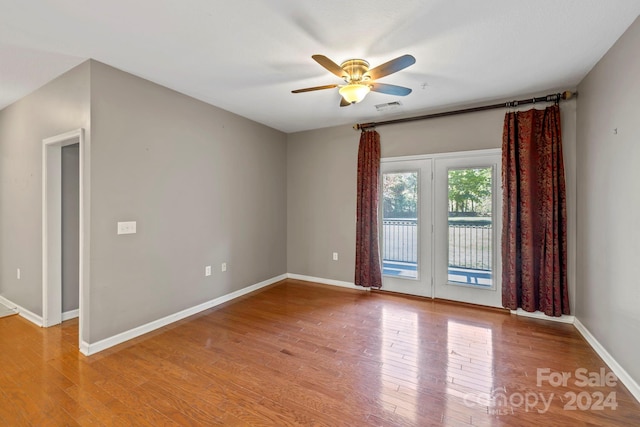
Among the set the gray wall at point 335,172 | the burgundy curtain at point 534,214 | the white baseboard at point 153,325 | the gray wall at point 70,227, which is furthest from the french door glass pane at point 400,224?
the gray wall at point 70,227

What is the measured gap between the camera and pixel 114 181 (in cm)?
270

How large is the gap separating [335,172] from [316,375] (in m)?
3.20

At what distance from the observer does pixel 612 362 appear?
2301 millimetres

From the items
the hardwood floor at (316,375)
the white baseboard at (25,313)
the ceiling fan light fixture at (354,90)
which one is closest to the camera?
the hardwood floor at (316,375)

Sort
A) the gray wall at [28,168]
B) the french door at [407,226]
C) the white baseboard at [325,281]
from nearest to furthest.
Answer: the gray wall at [28,168], the french door at [407,226], the white baseboard at [325,281]

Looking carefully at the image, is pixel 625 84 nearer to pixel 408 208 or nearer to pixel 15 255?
pixel 408 208

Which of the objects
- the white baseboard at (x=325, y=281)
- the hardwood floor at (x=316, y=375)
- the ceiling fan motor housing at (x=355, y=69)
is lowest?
the hardwood floor at (x=316, y=375)

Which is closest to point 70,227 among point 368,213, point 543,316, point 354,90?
point 354,90

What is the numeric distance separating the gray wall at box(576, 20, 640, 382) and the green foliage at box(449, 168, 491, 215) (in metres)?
0.89

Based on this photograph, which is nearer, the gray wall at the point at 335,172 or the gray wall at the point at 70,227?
the gray wall at the point at 70,227

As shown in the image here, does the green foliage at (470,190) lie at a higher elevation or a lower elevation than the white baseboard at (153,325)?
higher

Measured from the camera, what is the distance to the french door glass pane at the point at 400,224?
4121mm

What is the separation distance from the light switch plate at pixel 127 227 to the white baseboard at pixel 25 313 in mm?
1581

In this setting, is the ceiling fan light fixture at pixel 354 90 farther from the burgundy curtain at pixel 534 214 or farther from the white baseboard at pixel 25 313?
the white baseboard at pixel 25 313
